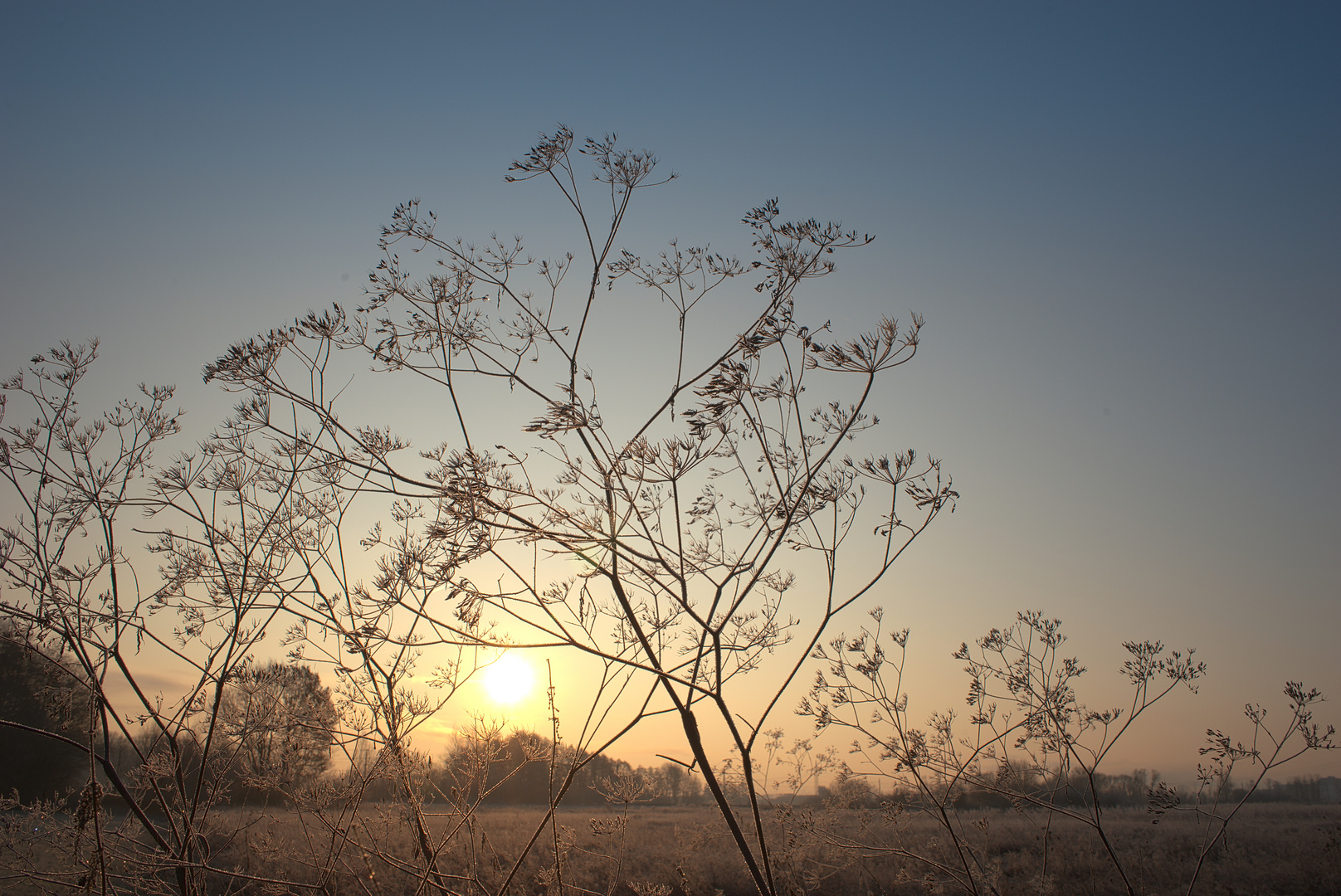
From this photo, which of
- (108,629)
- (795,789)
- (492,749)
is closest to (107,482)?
(108,629)

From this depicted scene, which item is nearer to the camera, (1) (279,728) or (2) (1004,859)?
(1) (279,728)

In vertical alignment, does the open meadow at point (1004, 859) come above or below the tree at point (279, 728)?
below

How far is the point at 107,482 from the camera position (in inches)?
159

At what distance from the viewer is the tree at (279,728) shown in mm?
4582

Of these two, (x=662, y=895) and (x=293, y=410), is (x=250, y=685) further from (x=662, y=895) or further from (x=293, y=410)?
(x=662, y=895)

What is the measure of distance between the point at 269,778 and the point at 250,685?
74 cm

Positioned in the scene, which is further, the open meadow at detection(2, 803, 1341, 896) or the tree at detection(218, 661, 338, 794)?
the open meadow at detection(2, 803, 1341, 896)

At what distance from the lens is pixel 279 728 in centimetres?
440

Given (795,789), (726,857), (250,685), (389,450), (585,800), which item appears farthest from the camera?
(585,800)

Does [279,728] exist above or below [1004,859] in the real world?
above

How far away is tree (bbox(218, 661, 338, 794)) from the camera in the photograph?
15.0ft

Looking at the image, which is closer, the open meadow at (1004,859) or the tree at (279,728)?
the tree at (279,728)

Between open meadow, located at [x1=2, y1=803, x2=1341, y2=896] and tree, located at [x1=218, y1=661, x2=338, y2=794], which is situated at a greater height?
tree, located at [x1=218, y1=661, x2=338, y2=794]

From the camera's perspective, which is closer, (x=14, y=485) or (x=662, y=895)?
(x=14, y=485)
